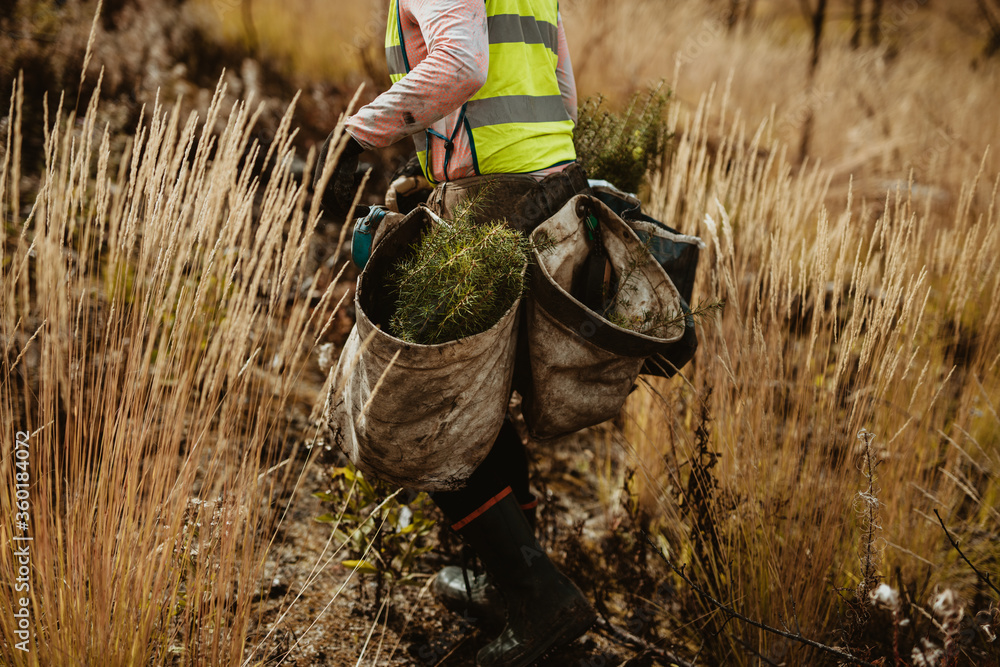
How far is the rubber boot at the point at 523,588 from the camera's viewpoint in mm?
1358

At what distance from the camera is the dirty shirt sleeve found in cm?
118

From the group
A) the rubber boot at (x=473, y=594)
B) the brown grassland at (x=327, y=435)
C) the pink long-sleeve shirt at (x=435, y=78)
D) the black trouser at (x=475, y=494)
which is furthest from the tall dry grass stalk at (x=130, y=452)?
the rubber boot at (x=473, y=594)

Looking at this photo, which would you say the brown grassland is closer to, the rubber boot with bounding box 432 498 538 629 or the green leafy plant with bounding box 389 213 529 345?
the rubber boot with bounding box 432 498 538 629

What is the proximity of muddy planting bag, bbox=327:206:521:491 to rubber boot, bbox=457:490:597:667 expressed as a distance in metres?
0.17

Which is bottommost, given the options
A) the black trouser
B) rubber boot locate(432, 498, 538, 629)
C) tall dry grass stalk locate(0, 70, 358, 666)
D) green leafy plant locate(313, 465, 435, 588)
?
rubber boot locate(432, 498, 538, 629)

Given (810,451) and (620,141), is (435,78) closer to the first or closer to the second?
(620,141)

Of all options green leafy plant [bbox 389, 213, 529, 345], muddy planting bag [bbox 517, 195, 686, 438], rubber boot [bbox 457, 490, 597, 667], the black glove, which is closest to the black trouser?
rubber boot [bbox 457, 490, 597, 667]

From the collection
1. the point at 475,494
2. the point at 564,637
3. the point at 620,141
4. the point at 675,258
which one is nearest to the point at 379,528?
the point at 475,494

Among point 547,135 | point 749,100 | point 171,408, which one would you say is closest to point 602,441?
point 547,135

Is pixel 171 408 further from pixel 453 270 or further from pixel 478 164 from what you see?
pixel 478 164

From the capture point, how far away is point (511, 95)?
4.41ft

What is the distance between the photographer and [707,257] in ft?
6.94

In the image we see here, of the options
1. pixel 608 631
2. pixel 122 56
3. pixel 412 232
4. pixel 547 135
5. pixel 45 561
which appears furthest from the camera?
pixel 122 56

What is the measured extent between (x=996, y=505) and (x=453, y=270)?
2.31 metres
